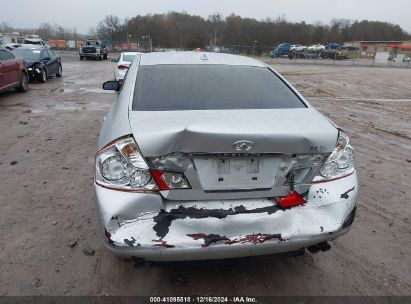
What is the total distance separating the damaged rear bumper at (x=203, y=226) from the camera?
2084 millimetres

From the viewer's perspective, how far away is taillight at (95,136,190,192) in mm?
2146

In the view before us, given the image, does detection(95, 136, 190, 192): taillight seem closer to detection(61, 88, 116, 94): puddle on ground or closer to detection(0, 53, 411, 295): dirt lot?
detection(0, 53, 411, 295): dirt lot

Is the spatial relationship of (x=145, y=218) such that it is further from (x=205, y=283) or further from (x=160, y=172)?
(x=205, y=283)

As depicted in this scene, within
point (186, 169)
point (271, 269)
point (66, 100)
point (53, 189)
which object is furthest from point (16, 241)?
point (66, 100)

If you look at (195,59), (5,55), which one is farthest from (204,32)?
(195,59)

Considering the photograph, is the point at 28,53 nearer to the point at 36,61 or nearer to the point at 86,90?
the point at 36,61

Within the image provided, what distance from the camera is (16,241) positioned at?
10.2ft

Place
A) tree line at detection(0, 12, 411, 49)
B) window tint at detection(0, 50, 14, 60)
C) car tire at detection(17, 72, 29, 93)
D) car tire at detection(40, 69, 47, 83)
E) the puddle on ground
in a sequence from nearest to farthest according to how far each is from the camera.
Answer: window tint at detection(0, 50, 14, 60)
car tire at detection(17, 72, 29, 93)
the puddle on ground
car tire at detection(40, 69, 47, 83)
tree line at detection(0, 12, 411, 49)

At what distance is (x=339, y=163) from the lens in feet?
7.95

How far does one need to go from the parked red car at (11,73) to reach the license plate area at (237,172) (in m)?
9.83

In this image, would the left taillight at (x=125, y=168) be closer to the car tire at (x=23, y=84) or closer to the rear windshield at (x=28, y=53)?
the car tire at (x=23, y=84)

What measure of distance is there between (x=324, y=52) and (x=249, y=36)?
19.9 m

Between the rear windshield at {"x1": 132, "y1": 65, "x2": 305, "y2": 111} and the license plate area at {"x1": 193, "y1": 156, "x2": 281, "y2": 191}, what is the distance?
60cm

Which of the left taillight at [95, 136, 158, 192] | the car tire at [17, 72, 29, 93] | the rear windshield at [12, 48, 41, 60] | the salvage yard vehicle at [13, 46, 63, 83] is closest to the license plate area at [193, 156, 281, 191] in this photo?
the left taillight at [95, 136, 158, 192]
